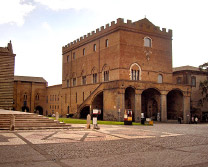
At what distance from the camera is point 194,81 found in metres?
48.7

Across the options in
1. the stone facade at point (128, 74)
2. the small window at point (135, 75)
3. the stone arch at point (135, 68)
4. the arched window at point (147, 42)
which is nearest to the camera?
the stone facade at point (128, 74)

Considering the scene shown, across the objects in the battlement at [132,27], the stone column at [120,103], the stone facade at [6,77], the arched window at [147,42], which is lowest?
the stone column at [120,103]

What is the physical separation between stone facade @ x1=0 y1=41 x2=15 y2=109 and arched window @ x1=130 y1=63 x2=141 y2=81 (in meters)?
16.5

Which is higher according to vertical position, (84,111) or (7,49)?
(7,49)

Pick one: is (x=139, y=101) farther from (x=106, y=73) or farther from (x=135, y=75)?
(x=106, y=73)

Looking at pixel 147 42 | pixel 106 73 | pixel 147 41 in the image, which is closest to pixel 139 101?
pixel 106 73

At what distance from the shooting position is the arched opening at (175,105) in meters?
41.2

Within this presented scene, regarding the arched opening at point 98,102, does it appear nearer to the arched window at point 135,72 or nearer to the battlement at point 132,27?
the arched window at point 135,72

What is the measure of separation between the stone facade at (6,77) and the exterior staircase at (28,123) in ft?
34.5

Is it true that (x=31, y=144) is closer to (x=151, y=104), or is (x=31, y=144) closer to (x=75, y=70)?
(x=151, y=104)

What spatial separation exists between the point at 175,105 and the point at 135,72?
9.42 m

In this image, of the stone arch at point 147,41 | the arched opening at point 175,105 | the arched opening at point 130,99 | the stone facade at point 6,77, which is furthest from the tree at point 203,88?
the stone facade at point 6,77

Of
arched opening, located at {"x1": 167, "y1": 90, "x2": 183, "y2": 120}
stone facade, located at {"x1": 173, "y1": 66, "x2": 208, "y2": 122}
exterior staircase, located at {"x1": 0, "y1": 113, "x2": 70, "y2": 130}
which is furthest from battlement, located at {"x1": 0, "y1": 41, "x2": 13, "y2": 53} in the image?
stone facade, located at {"x1": 173, "y1": 66, "x2": 208, "y2": 122}

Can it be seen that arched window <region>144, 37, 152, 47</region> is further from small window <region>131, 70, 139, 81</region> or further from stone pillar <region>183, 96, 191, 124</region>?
stone pillar <region>183, 96, 191, 124</region>
